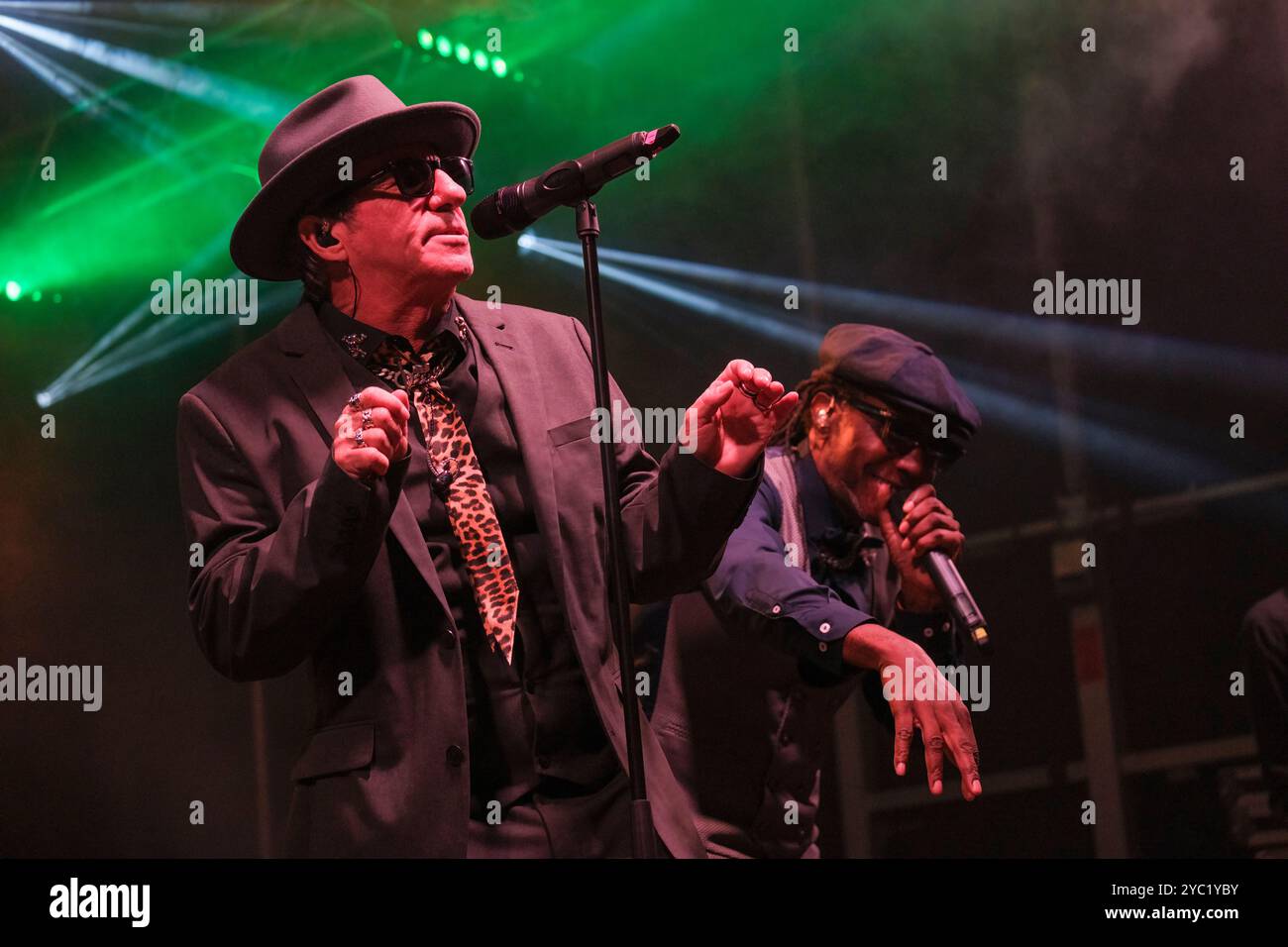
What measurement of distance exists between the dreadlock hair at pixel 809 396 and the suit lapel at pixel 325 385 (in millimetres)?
1376

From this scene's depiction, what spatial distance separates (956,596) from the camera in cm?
270

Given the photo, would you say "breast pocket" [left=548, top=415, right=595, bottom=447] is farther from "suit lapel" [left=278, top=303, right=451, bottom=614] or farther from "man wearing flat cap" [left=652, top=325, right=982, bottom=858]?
"man wearing flat cap" [left=652, top=325, right=982, bottom=858]

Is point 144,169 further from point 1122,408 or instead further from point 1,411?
point 1122,408

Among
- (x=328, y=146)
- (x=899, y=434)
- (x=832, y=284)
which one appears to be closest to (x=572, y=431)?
(x=328, y=146)

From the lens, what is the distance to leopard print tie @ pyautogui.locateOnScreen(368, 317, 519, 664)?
84.7 inches

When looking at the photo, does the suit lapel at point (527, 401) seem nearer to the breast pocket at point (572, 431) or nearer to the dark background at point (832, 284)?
the breast pocket at point (572, 431)

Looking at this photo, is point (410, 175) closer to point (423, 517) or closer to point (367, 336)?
point (367, 336)

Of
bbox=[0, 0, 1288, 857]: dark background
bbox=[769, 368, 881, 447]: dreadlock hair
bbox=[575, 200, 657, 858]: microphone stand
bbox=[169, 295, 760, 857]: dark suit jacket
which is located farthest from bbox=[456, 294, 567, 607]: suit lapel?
bbox=[0, 0, 1288, 857]: dark background

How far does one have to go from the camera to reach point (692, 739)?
3.07 m

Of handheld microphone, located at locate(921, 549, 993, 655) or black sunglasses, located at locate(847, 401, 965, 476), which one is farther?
black sunglasses, located at locate(847, 401, 965, 476)

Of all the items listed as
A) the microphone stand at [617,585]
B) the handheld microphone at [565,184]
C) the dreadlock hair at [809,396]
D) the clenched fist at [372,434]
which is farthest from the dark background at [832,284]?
the clenched fist at [372,434]

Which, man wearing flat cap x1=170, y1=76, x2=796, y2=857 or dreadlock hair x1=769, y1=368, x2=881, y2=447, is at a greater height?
dreadlock hair x1=769, y1=368, x2=881, y2=447

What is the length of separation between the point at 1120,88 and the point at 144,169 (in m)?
2.70

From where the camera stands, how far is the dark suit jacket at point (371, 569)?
6.51 feet
